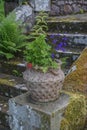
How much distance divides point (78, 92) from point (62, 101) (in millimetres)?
422

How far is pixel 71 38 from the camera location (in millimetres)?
5234

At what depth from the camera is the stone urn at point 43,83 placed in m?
3.20

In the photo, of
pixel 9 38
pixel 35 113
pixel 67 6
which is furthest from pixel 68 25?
pixel 35 113

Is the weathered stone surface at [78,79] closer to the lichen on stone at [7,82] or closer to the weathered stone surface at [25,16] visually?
the lichen on stone at [7,82]

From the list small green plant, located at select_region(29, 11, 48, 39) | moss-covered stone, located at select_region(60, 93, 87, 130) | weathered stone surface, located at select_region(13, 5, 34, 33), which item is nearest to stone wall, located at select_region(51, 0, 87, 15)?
small green plant, located at select_region(29, 11, 48, 39)

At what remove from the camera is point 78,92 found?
12.3ft

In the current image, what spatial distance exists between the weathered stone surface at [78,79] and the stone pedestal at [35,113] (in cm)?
32

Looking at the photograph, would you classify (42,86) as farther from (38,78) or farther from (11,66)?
(11,66)

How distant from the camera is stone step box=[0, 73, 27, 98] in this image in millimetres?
4484

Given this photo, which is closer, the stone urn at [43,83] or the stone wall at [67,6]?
the stone urn at [43,83]

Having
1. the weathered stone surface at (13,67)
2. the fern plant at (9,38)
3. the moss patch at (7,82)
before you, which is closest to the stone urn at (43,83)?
the moss patch at (7,82)

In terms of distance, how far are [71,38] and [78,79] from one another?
1.50 meters

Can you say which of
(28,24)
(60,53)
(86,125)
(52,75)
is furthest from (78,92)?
(28,24)

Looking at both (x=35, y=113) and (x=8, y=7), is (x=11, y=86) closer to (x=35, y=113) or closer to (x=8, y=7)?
(x=35, y=113)
